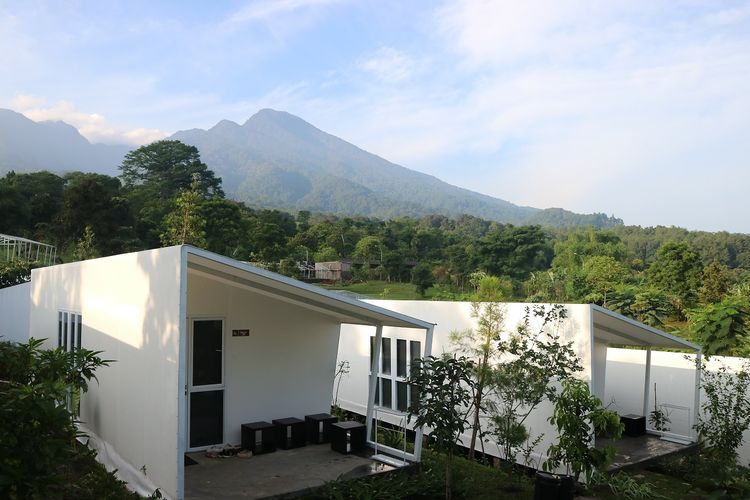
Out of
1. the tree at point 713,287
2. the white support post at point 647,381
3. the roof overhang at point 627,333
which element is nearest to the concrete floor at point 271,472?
the roof overhang at point 627,333

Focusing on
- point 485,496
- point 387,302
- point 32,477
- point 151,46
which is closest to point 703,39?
point 387,302

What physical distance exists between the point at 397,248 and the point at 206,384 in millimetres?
43567

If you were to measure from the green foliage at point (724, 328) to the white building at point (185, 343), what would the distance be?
9409 mm

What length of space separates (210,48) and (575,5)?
1291cm

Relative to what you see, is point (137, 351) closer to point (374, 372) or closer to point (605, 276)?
point (374, 372)

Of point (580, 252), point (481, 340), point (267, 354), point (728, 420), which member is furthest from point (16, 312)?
point (580, 252)

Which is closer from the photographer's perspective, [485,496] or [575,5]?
[485,496]

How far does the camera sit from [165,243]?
Answer: 3216 centimetres

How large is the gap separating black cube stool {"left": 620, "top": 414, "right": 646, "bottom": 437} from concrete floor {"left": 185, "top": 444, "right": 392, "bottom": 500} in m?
5.19

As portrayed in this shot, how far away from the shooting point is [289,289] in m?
6.69

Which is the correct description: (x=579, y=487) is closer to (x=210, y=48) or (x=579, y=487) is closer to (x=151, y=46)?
(x=151, y=46)

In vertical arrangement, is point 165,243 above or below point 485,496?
above

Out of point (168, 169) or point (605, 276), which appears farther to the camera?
point (168, 169)

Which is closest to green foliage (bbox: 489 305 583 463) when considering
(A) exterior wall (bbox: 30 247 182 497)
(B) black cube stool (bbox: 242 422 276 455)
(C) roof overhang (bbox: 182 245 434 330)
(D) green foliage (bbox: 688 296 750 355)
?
(C) roof overhang (bbox: 182 245 434 330)
